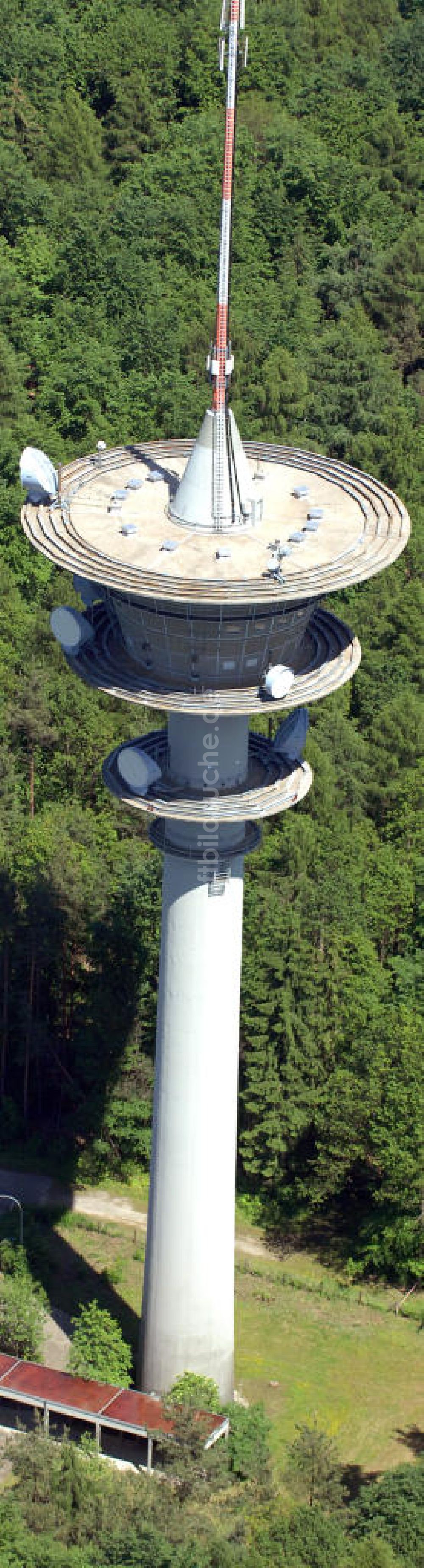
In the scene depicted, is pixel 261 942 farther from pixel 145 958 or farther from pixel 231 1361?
pixel 231 1361

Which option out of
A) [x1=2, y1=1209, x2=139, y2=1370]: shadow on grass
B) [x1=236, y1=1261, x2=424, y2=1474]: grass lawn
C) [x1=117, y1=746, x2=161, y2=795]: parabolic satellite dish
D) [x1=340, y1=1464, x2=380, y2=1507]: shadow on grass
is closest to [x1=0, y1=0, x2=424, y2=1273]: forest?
[x1=236, y1=1261, x2=424, y2=1474]: grass lawn

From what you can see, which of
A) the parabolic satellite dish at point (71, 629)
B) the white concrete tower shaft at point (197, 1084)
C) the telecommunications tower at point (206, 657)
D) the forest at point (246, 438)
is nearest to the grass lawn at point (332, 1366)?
the forest at point (246, 438)

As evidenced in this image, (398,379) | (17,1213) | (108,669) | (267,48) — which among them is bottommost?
(17,1213)

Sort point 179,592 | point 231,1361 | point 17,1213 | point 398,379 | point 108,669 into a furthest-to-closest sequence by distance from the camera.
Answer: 1. point 398,379
2. point 17,1213
3. point 231,1361
4. point 108,669
5. point 179,592

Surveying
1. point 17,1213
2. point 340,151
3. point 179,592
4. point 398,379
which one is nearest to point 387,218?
point 340,151

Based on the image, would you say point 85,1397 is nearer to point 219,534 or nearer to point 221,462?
point 219,534

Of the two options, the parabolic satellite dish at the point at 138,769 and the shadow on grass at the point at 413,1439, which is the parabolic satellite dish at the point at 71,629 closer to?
the parabolic satellite dish at the point at 138,769
